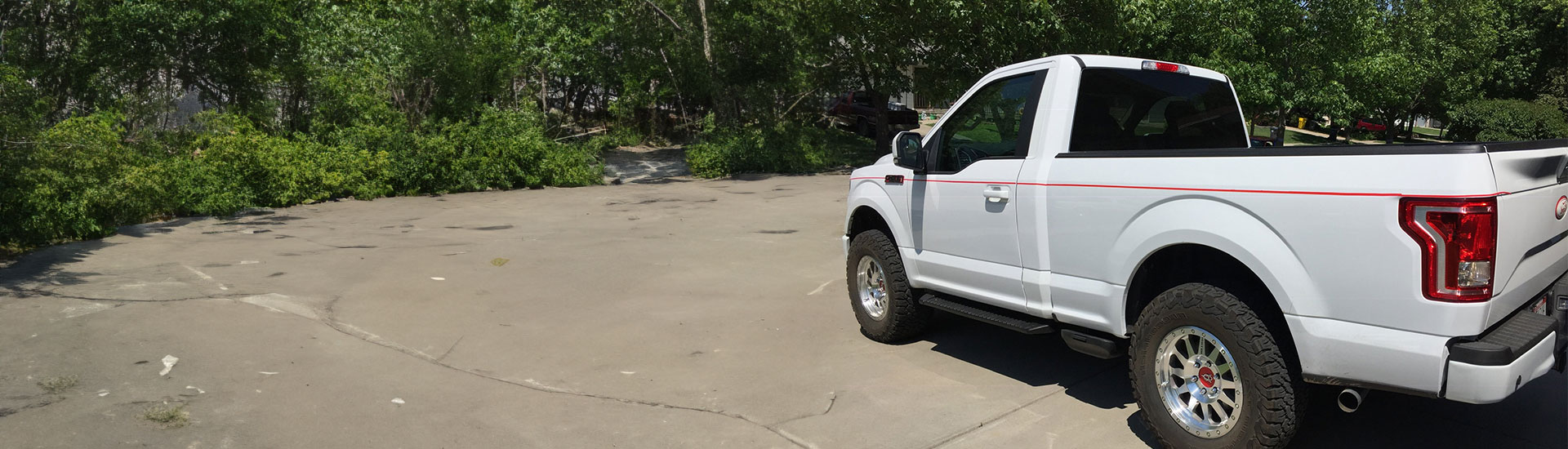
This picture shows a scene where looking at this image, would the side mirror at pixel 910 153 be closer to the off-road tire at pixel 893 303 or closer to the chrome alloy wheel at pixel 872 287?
the off-road tire at pixel 893 303

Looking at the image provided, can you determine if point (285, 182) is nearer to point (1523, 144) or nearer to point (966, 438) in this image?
point (966, 438)

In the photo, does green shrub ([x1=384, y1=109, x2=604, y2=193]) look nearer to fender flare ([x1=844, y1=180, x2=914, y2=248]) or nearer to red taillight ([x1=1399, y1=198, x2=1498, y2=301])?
fender flare ([x1=844, y1=180, x2=914, y2=248])

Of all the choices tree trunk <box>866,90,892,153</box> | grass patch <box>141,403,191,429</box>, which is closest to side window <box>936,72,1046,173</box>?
grass patch <box>141,403,191,429</box>

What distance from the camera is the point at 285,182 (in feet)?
49.2

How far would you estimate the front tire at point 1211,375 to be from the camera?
4.12 m

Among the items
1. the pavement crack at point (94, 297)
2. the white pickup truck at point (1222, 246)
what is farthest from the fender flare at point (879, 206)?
the pavement crack at point (94, 297)

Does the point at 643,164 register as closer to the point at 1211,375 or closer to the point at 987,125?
the point at 987,125

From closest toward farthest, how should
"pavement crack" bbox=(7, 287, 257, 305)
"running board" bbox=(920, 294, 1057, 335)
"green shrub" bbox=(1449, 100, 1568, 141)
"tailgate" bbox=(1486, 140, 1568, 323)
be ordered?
"tailgate" bbox=(1486, 140, 1568, 323), "running board" bbox=(920, 294, 1057, 335), "pavement crack" bbox=(7, 287, 257, 305), "green shrub" bbox=(1449, 100, 1568, 141)

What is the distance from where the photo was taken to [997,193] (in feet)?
18.1

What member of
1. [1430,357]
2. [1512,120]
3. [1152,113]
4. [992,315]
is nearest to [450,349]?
[992,315]

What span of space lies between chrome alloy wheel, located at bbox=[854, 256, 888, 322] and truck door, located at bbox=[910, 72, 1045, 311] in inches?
20.6

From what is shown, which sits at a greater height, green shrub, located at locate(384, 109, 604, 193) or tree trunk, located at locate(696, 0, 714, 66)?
tree trunk, located at locate(696, 0, 714, 66)

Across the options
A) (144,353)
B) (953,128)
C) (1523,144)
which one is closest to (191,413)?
(144,353)

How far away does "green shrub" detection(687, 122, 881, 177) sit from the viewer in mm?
22172
